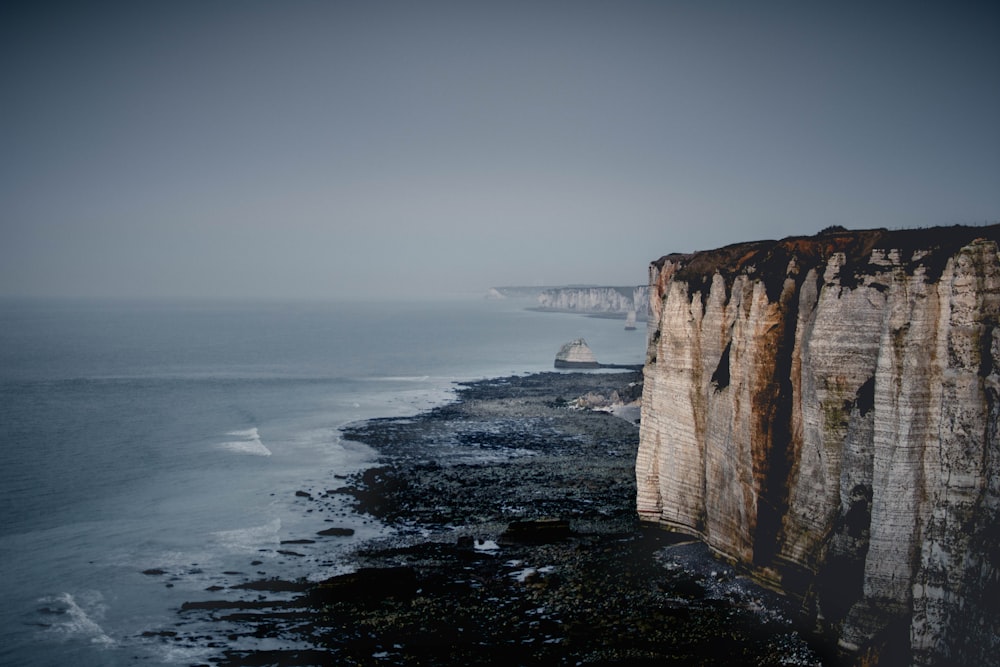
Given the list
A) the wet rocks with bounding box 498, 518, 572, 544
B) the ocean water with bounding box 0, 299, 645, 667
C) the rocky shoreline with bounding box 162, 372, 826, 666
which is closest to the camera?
the rocky shoreline with bounding box 162, 372, 826, 666

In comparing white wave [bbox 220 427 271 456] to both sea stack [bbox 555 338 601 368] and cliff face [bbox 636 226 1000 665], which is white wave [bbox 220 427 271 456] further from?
sea stack [bbox 555 338 601 368]

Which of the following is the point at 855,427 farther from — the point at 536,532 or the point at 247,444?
the point at 247,444

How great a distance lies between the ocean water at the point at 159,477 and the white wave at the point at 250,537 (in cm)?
10

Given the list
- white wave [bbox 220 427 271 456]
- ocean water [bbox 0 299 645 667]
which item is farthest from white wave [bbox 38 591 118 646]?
white wave [bbox 220 427 271 456]

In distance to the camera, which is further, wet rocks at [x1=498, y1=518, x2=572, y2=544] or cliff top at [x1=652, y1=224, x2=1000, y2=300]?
wet rocks at [x1=498, y1=518, x2=572, y2=544]

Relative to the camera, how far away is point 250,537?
31.6 m

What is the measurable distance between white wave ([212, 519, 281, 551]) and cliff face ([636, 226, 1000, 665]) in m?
16.9

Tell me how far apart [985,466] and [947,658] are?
415 cm

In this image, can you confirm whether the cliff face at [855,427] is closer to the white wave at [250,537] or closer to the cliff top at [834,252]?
the cliff top at [834,252]

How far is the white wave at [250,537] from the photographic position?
1199 inches

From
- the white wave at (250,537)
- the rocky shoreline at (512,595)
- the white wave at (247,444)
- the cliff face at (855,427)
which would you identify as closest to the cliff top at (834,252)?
the cliff face at (855,427)

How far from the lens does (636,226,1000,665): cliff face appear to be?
50.3 ft

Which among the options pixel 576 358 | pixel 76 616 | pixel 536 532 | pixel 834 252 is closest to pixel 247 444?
pixel 76 616

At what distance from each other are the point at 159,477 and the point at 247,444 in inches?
379
